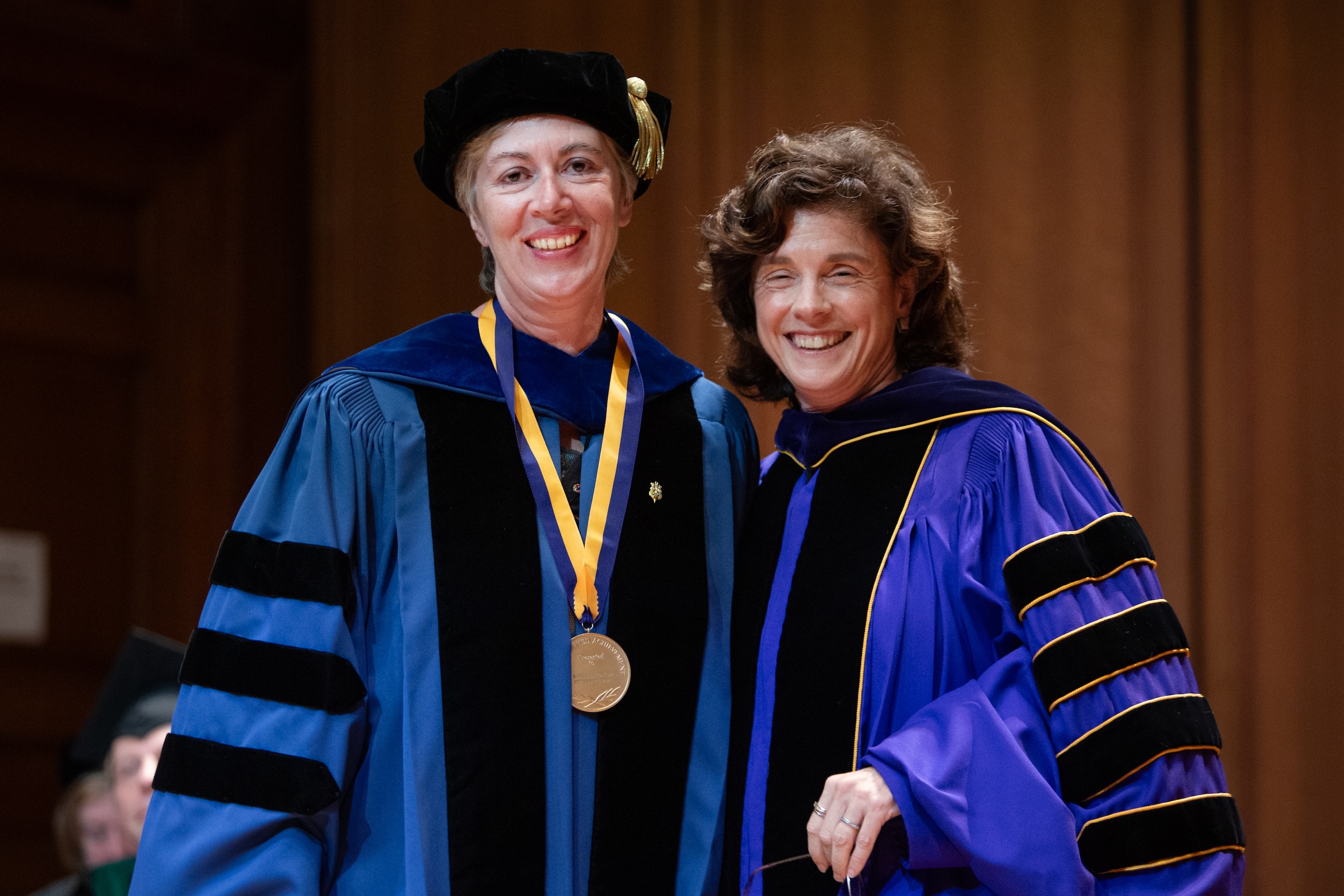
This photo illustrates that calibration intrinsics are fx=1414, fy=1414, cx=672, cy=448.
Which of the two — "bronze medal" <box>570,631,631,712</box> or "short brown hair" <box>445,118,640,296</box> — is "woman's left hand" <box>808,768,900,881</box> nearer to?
"bronze medal" <box>570,631,631,712</box>

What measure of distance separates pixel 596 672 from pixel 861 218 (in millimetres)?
893

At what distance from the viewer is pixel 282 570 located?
2100mm

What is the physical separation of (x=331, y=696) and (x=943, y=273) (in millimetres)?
1292

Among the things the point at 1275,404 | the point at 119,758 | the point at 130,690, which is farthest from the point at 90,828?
the point at 1275,404

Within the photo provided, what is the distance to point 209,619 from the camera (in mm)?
2090

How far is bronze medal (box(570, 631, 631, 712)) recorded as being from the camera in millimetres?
2203

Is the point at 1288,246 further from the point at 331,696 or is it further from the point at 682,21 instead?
the point at 331,696

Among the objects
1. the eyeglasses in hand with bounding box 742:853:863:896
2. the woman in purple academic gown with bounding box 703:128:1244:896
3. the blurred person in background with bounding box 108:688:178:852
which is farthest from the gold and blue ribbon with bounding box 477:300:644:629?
the blurred person in background with bounding box 108:688:178:852

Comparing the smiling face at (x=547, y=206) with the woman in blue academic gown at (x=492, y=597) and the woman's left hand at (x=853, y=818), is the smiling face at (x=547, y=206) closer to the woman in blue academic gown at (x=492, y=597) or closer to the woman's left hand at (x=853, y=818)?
the woman in blue academic gown at (x=492, y=597)

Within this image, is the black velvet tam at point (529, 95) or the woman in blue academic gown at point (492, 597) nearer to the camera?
the woman in blue academic gown at point (492, 597)

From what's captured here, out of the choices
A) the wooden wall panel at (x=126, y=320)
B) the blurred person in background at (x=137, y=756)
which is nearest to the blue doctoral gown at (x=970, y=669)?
the blurred person in background at (x=137, y=756)

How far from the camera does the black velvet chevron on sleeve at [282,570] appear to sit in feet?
6.88

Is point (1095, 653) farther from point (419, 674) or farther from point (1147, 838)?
point (419, 674)

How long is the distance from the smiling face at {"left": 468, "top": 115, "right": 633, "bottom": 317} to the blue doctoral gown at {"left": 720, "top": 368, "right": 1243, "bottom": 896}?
1.69 feet
